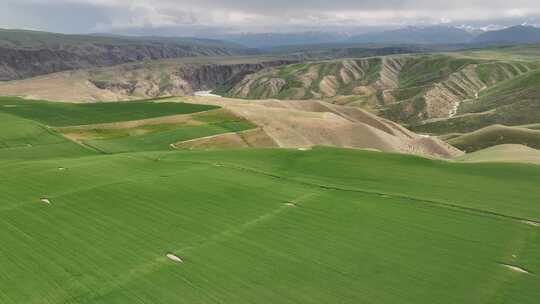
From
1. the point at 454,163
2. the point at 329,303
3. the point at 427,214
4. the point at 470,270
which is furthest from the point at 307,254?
the point at 454,163

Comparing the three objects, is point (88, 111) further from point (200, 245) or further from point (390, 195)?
point (200, 245)

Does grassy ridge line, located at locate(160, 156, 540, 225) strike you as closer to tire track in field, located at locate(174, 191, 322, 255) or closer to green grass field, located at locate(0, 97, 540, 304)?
green grass field, located at locate(0, 97, 540, 304)

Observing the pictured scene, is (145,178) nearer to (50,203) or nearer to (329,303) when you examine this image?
(50,203)

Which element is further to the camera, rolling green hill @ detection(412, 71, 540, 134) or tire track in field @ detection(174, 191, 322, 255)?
rolling green hill @ detection(412, 71, 540, 134)

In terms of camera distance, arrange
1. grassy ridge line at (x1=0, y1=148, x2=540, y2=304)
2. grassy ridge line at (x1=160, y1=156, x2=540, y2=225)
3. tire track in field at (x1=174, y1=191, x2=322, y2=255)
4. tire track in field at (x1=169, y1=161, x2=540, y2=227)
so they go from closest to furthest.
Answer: grassy ridge line at (x1=0, y1=148, x2=540, y2=304), tire track in field at (x1=174, y1=191, x2=322, y2=255), tire track in field at (x1=169, y1=161, x2=540, y2=227), grassy ridge line at (x1=160, y1=156, x2=540, y2=225)

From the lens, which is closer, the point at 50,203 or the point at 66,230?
the point at 66,230

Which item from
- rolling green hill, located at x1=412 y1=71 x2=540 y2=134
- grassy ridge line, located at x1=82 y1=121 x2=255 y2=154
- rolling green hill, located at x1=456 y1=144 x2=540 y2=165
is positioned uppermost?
rolling green hill, located at x1=456 y1=144 x2=540 y2=165

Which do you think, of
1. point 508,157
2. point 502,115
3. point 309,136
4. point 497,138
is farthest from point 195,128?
point 502,115

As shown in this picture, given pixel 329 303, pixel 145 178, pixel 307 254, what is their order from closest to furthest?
pixel 329 303 < pixel 307 254 < pixel 145 178

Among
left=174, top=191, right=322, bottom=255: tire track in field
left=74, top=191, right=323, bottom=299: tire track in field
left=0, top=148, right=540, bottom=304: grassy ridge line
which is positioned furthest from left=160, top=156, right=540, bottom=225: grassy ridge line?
left=74, top=191, right=323, bottom=299: tire track in field
